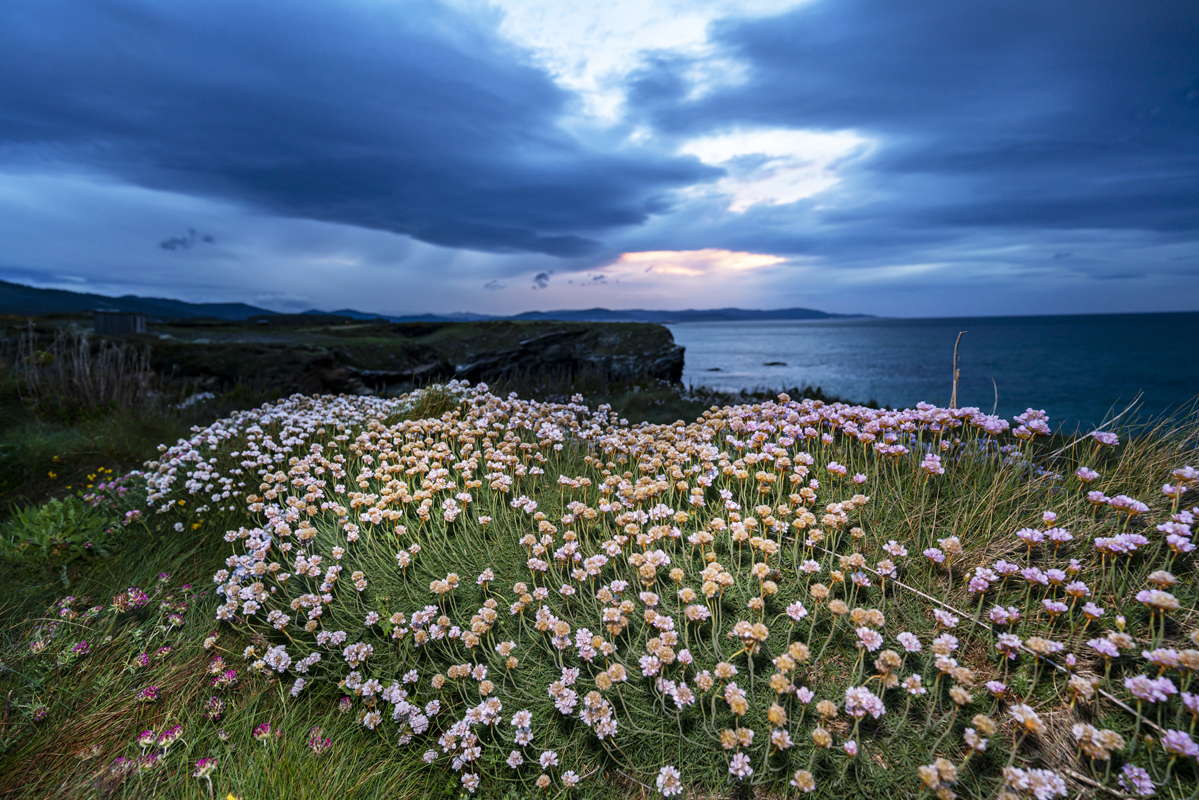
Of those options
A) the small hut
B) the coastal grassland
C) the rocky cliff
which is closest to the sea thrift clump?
the coastal grassland

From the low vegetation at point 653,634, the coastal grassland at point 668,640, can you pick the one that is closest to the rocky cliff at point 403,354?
the low vegetation at point 653,634

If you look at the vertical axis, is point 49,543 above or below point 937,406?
below

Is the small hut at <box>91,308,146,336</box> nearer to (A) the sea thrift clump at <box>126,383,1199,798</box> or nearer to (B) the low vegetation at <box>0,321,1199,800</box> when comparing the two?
(B) the low vegetation at <box>0,321,1199,800</box>

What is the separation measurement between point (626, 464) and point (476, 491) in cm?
148

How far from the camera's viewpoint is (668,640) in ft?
7.91

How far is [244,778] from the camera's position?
94.2 inches

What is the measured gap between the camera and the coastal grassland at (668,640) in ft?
7.13

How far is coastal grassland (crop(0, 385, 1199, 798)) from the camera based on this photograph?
2.17 meters

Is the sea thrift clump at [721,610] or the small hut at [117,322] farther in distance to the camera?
the small hut at [117,322]

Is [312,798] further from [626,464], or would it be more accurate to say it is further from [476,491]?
[626,464]

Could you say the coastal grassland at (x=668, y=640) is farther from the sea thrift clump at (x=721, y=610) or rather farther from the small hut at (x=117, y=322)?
the small hut at (x=117, y=322)

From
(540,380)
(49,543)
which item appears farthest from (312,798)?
(540,380)

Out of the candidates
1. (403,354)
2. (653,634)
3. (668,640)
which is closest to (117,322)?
(403,354)

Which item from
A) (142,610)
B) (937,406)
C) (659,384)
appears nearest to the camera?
(142,610)
